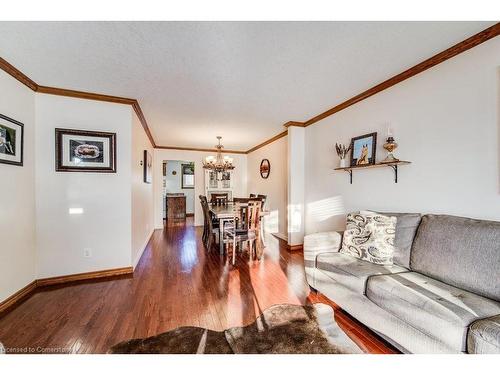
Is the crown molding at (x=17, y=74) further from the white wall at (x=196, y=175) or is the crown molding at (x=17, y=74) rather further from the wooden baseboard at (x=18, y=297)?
the white wall at (x=196, y=175)

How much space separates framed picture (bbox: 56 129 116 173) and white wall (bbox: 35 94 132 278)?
0.07m

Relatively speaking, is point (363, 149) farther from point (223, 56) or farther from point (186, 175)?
point (186, 175)

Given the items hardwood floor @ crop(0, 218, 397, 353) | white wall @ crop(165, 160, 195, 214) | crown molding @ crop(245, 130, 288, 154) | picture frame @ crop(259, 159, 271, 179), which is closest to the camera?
hardwood floor @ crop(0, 218, 397, 353)

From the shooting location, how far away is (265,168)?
541 centimetres

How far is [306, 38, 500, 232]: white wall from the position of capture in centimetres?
163

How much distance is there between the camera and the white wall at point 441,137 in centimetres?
163

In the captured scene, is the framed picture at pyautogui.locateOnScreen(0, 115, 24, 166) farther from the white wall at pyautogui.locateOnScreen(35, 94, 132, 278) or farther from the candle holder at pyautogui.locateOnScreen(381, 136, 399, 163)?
the candle holder at pyautogui.locateOnScreen(381, 136, 399, 163)

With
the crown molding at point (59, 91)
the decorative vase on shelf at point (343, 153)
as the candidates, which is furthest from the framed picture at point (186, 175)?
the decorative vase on shelf at point (343, 153)

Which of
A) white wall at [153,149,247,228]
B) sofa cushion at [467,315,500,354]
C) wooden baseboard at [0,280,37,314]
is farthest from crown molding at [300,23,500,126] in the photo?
wooden baseboard at [0,280,37,314]

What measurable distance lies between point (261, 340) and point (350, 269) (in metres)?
0.93

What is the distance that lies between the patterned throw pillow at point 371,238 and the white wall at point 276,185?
7.63 ft

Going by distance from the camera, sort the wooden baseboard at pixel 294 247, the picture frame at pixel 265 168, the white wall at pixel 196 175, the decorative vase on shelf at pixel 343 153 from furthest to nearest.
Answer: the white wall at pixel 196 175
the picture frame at pixel 265 168
the wooden baseboard at pixel 294 247
the decorative vase on shelf at pixel 343 153
